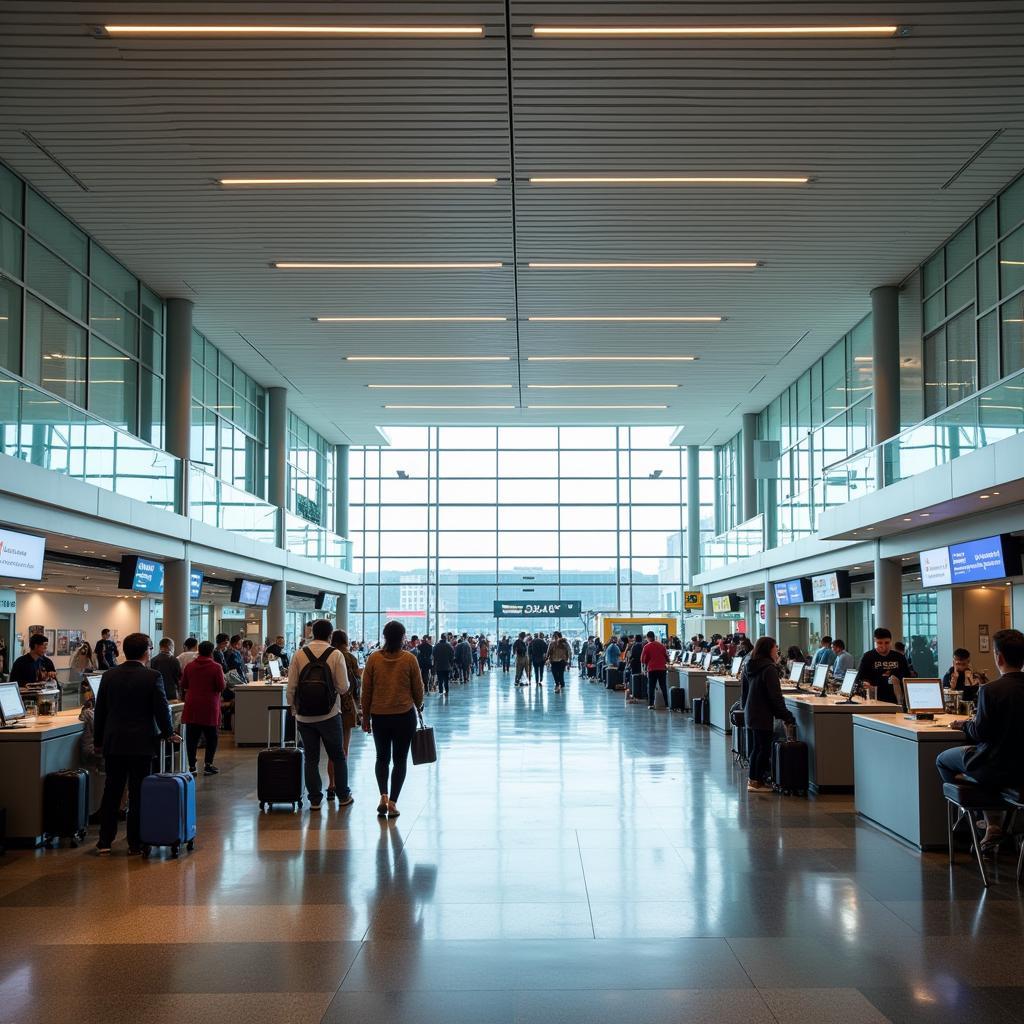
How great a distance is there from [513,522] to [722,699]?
2801cm

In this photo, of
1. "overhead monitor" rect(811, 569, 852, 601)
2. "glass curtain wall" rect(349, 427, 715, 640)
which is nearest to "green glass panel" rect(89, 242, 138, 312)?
"overhead monitor" rect(811, 569, 852, 601)

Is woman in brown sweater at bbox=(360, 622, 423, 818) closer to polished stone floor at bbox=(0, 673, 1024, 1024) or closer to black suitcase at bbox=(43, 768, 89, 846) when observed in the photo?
polished stone floor at bbox=(0, 673, 1024, 1024)

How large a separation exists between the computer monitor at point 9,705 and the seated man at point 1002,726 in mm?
7300

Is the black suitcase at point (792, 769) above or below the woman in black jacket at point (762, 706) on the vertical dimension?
below

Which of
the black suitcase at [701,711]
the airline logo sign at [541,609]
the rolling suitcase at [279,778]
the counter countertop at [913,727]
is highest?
the airline logo sign at [541,609]

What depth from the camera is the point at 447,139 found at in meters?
12.8

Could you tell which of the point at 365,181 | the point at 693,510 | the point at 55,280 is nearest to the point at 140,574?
the point at 55,280

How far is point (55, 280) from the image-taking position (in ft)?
51.9

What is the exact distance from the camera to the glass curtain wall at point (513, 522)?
45156mm

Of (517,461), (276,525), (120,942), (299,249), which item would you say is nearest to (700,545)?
(517,461)

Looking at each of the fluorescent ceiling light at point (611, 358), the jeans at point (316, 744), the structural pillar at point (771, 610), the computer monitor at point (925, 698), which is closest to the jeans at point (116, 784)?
the jeans at point (316, 744)

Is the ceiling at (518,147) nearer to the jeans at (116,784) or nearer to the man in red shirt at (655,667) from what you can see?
the jeans at (116,784)

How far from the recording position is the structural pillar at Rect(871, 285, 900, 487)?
746 inches

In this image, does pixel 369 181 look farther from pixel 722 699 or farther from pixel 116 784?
pixel 722 699
